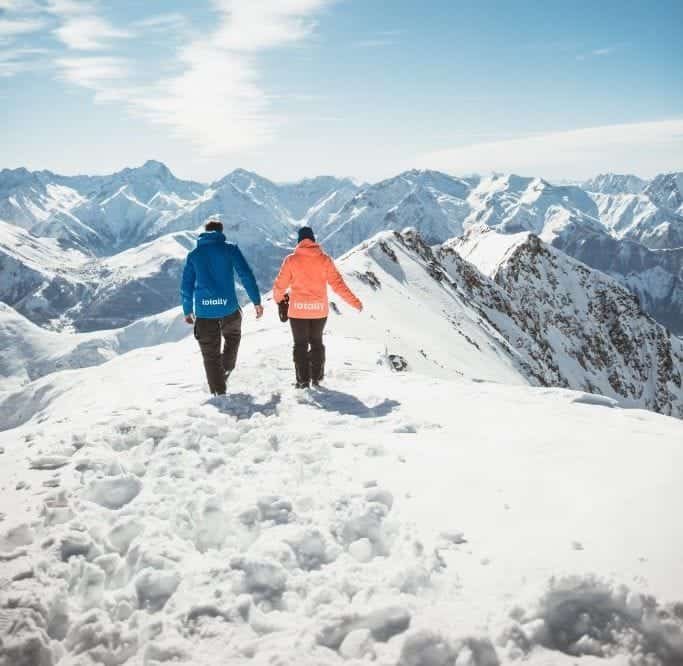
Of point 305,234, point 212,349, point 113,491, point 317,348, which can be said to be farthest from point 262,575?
point 305,234

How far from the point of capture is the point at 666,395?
7956 centimetres

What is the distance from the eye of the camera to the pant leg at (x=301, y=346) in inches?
415

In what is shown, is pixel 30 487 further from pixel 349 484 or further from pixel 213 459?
pixel 349 484

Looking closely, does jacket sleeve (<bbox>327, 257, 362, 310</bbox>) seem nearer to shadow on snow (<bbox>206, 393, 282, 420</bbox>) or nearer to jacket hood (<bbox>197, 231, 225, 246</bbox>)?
jacket hood (<bbox>197, 231, 225, 246</bbox>)

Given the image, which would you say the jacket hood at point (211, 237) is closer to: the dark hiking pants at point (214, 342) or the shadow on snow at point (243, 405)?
the dark hiking pants at point (214, 342)

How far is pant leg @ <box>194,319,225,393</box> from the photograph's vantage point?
998 cm

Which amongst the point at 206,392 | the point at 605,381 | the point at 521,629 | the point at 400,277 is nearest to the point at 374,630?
the point at 521,629

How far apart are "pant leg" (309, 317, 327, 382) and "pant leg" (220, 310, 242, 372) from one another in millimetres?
1455

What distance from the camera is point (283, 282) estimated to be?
1065cm

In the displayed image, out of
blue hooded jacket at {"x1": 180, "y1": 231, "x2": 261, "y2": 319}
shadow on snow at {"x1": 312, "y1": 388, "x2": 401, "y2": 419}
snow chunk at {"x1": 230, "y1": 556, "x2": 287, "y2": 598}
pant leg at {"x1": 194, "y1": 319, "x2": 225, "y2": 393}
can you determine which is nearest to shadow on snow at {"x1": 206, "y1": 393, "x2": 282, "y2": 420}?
pant leg at {"x1": 194, "y1": 319, "x2": 225, "y2": 393}

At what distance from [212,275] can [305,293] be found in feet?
5.96

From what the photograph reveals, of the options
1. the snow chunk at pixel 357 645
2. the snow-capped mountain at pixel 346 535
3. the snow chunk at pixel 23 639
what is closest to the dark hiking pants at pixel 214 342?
the snow-capped mountain at pixel 346 535

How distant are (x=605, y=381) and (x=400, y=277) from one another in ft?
132

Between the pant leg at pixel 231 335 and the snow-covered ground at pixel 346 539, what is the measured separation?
236cm
